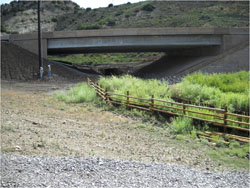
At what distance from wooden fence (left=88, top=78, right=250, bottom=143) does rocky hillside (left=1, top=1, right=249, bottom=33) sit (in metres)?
55.6

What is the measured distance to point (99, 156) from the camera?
8039mm

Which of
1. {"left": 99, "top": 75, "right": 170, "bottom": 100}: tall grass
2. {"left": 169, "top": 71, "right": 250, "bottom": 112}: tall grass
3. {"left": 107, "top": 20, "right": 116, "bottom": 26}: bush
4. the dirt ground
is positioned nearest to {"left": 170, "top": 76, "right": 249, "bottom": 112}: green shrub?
{"left": 169, "top": 71, "right": 250, "bottom": 112}: tall grass

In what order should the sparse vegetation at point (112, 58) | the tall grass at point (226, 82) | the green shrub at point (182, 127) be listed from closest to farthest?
the green shrub at point (182, 127) → the tall grass at point (226, 82) → the sparse vegetation at point (112, 58)

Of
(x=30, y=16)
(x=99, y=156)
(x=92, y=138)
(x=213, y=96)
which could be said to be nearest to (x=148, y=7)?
(x=30, y=16)

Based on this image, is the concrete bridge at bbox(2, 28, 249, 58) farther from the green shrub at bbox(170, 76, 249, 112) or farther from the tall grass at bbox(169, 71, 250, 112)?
the green shrub at bbox(170, 76, 249, 112)

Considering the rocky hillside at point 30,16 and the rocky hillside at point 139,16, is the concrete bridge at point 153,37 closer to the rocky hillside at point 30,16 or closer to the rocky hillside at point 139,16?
the rocky hillside at point 139,16

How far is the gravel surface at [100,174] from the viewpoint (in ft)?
20.6

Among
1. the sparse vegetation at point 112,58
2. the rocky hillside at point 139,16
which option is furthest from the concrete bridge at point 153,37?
the rocky hillside at point 139,16

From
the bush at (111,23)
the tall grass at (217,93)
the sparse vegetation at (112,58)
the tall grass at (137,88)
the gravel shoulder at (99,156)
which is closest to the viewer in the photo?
the gravel shoulder at (99,156)

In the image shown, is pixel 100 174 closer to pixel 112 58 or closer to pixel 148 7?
pixel 112 58

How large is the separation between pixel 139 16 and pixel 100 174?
84.4 metres

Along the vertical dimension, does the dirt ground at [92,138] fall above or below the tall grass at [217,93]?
below

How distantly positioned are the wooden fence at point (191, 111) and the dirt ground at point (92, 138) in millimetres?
1250

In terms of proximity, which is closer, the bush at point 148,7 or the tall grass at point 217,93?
the tall grass at point 217,93
